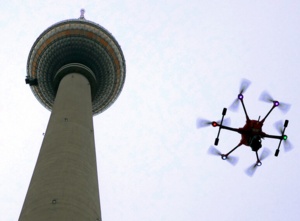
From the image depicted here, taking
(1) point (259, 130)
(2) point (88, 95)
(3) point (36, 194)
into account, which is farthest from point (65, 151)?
(1) point (259, 130)

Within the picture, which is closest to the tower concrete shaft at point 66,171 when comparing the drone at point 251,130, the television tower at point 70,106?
the television tower at point 70,106

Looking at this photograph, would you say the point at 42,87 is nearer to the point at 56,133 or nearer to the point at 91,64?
the point at 91,64

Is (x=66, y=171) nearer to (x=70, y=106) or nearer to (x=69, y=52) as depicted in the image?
(x=70, y=106)

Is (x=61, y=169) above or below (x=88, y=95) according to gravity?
below

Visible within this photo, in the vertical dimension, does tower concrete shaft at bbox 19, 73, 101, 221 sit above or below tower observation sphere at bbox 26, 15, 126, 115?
below

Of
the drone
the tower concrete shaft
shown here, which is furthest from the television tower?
the drone

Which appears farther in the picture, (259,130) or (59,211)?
(259,130)

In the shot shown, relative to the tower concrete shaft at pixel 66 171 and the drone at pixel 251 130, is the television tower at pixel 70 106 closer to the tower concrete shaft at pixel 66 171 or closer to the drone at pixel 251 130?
the tower concrete shaft at pixel 66 171

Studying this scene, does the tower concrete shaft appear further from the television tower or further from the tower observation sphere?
the tower observation sphere

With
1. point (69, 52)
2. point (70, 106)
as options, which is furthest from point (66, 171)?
point (69, 52)
